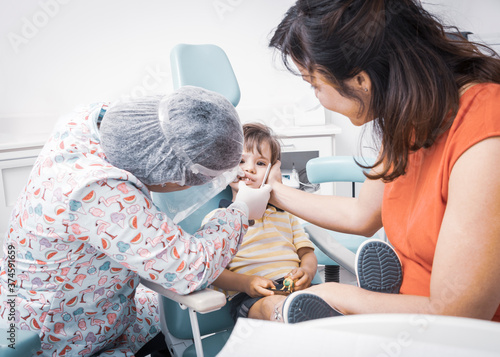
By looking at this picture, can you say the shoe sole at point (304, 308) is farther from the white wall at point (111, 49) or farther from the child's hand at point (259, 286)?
the white wall at point (111, 49)

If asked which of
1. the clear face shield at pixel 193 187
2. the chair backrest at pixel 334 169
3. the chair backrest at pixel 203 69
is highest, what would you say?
the chair backrest at pixel 203 69

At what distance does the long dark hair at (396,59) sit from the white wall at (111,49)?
1989mm

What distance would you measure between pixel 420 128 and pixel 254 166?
76 centimetres

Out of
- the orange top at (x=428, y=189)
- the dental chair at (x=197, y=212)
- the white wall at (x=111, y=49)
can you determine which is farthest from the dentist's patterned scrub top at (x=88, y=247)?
the white wall at (x=111, y=49)

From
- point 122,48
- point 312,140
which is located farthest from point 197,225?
point 122,48

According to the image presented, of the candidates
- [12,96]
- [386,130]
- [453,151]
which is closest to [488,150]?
[453,151]

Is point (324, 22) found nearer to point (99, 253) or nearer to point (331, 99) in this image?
point (331, 99)

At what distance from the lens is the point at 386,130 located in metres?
0.95

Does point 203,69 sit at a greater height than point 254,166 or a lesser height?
greater

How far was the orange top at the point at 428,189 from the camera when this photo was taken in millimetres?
833

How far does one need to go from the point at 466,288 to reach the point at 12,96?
8.69 feet

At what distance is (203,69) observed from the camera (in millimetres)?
1482

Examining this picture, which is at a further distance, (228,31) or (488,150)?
(228,31)

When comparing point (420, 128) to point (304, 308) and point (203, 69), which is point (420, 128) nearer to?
point (304, 308)
